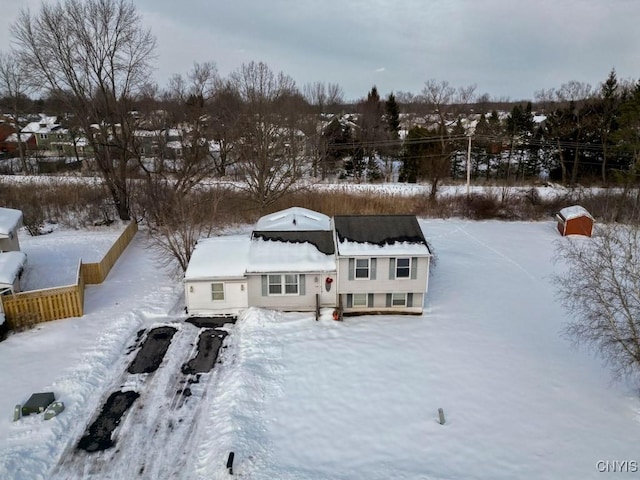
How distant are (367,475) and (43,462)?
7530 mm

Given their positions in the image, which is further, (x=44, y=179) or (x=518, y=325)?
(x=44, y=179)

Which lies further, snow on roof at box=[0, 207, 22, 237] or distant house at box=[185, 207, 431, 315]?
snow on roof at box=[0, 207, 22, 237]

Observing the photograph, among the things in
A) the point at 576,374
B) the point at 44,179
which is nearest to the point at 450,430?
the point at 576,374

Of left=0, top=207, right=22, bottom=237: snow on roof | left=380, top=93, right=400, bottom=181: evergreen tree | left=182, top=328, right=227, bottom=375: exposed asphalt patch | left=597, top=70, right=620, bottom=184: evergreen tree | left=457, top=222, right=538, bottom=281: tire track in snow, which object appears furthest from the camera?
left=380, top=93, right=400, bottom=181: evergreen tree

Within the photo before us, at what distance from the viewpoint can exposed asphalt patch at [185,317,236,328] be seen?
57.3 feet

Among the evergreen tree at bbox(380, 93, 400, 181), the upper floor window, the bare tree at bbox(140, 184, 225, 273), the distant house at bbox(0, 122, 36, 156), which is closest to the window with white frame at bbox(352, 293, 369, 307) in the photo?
the upper floor window

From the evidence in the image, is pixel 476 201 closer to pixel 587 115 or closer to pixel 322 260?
pixel 587 115

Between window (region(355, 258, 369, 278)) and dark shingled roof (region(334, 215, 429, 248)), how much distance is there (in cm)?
87

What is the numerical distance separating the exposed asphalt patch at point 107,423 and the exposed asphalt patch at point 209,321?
172 inches

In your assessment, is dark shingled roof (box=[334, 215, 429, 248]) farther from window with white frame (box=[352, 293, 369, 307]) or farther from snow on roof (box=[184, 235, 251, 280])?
snow on roof (box=[184, 235, 251, 280])

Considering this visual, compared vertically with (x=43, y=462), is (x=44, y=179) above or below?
above

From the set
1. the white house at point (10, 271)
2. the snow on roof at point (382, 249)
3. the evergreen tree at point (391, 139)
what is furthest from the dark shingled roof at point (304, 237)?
the evergreen tree at point (391, 139)

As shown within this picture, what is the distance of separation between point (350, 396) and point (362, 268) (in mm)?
5961

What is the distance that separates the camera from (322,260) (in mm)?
18562
